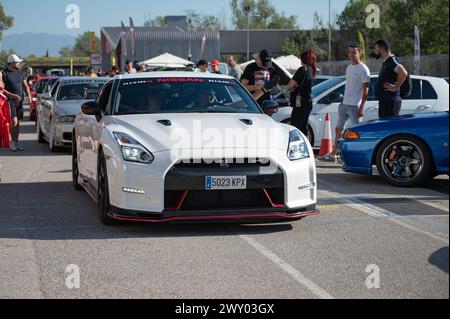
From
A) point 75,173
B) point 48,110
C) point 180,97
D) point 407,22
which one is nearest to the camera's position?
point 180,97

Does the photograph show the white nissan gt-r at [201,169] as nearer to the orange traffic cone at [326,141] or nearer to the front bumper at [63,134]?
the orange traffic cone at [326,141]

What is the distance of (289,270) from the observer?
6047 mm

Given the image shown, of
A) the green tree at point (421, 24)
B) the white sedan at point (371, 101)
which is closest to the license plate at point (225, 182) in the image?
the white sedan at point (371, 101)

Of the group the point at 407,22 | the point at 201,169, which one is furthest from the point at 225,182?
the point at 407,22

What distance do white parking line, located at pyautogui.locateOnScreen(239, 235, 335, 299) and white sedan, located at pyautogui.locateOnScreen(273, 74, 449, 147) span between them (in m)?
7.44

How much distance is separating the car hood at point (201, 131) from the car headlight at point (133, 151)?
53mm

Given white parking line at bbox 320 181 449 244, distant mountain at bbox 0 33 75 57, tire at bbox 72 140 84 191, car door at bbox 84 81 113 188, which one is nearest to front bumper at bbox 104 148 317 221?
car door at bbox 84 81 113 188

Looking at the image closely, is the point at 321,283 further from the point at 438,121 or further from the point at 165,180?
the point at 438,121

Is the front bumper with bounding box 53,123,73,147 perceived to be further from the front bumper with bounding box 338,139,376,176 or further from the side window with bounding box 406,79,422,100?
the side window with bounding box 406,79,422,100

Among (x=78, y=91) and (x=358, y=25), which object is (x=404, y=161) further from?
(x=358, y=25)

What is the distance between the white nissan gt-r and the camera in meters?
7.15

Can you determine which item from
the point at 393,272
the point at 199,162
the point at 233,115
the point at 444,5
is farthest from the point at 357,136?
the point at 444,5

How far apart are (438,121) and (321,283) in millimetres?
5325

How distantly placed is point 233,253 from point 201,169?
90 cm
